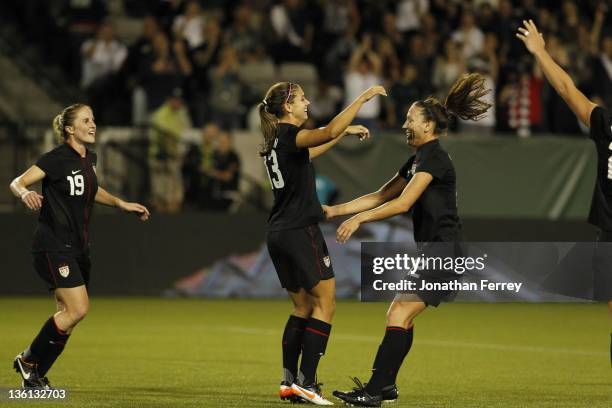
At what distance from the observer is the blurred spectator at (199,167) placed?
19.7 meters

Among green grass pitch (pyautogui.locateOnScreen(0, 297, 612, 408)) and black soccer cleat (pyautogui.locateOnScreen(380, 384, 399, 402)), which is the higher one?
black soccer cleat (pyautogui.locateOnScreen(380, 384, 399, 402))

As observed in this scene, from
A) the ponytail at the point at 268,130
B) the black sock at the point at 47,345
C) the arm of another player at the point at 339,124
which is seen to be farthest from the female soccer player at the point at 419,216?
the black sock at the point at 47,345

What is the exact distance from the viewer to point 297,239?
30.4 feet

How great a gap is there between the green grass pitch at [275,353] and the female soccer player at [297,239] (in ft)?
1.34

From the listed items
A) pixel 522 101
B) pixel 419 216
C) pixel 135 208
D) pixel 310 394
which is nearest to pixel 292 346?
pixel 310 394

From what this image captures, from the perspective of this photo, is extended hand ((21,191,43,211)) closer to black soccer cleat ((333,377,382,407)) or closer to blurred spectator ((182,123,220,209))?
black soccer cleat ((333,377,382,407))

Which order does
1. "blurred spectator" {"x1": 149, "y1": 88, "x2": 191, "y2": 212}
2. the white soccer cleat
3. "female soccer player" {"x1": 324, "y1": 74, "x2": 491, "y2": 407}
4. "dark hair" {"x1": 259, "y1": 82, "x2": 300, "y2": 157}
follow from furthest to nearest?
"blurred spectator" {"x1": 149, "y1": 88, "x2": 191, "y2": 212}, "dark hair" {"x1": 259, "y1": 82, "x2": 300, "y2": 157}, the white soccer cleat, "female soccer player" {"x1": 324, "y1": 74, "x2": 491, "y2": 407}

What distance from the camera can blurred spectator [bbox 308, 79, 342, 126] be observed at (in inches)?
833

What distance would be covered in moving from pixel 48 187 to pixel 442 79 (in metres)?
12.8

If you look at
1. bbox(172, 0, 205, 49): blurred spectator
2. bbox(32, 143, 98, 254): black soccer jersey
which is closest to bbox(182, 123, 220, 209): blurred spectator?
bbox(172, 0, 205, 49): blurred spectator

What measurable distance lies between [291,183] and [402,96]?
12.0 m

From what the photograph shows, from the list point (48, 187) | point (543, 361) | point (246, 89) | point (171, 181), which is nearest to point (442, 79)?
point (246, 89)

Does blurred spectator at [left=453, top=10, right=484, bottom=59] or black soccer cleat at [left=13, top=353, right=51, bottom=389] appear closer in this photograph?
black soccer cleat at [left=13, top=353, right=51, bottom=389]

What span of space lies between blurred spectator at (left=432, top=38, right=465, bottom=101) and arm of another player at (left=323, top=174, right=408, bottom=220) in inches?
471
